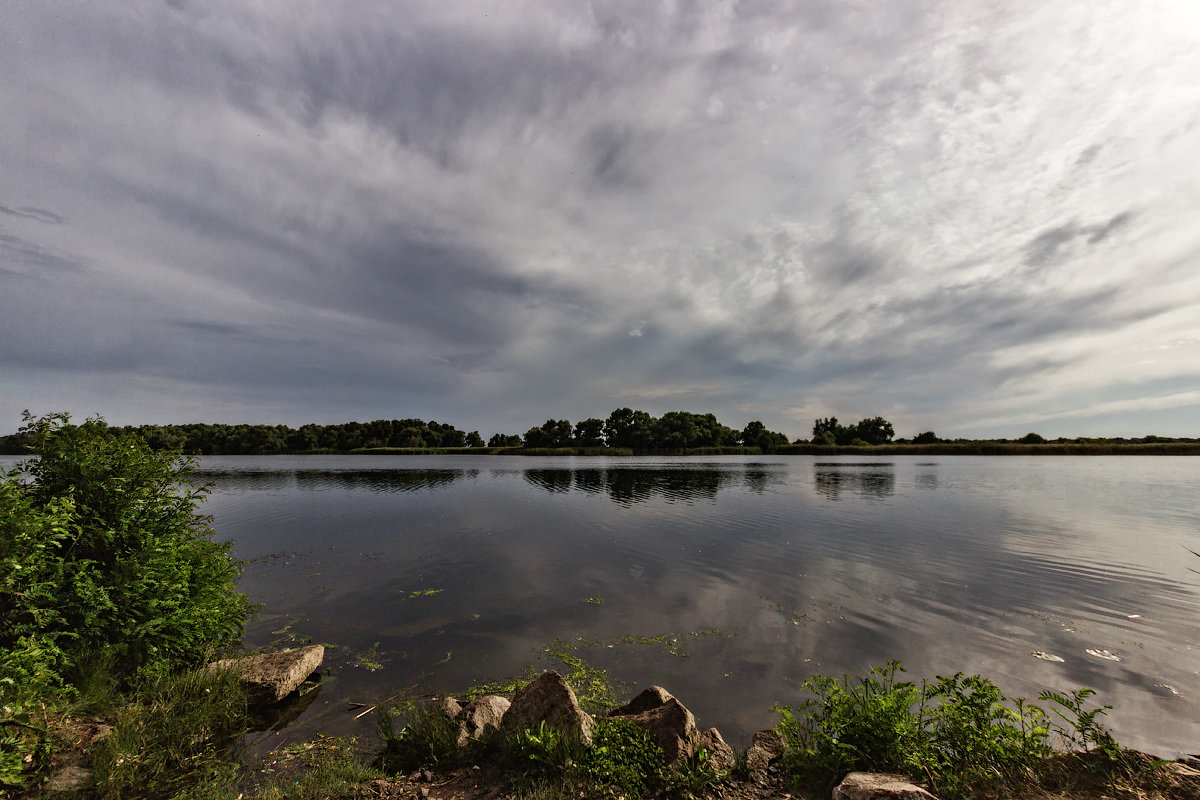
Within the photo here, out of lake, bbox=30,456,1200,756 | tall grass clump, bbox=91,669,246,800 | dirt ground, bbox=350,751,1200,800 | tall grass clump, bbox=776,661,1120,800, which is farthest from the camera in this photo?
lake, bbox=30,456,1200,756

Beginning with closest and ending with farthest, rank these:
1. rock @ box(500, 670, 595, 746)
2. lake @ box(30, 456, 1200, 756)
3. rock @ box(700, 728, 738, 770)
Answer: rock @ box(700, 728, 738, 770), rock @ box(500, 670, 595, 746), lake @ box(30, 456, 1200, 756)

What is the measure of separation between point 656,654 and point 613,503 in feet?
90.9

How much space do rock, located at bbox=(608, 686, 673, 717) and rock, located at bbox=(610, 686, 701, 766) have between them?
0.29 m

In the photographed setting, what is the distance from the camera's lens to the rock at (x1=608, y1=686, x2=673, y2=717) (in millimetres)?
8195

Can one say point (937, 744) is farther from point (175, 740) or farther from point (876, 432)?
point (876, 432)

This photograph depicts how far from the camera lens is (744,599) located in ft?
52.4

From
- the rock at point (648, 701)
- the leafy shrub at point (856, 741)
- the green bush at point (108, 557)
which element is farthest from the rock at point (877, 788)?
the green bush at point (108, 557)

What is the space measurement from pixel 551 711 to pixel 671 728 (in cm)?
192

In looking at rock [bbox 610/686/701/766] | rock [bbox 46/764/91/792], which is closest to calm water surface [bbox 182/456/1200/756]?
rock [bbox 610/686/701/766]

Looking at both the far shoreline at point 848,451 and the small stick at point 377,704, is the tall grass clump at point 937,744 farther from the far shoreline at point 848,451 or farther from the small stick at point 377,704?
the far shoreline at point 848,451

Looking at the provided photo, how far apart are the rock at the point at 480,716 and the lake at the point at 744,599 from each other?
2.41 metres

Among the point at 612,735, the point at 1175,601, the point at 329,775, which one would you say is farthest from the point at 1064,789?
the point at 1175,601

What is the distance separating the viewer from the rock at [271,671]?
9.23 meters

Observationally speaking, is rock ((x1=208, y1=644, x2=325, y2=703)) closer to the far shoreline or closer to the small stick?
the small stick
